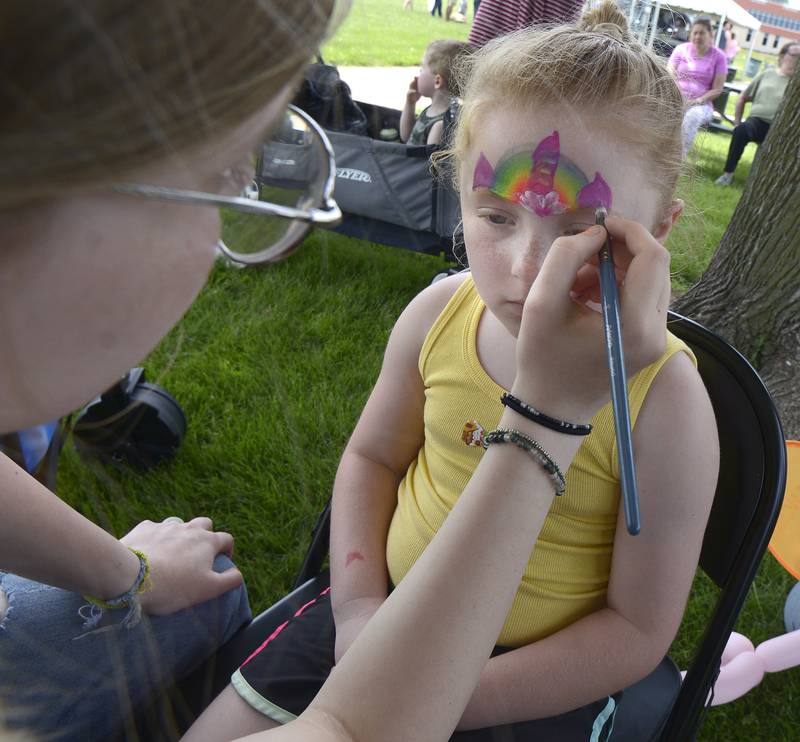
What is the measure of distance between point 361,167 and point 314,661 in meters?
2.63

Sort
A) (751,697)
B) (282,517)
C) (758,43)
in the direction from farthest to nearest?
(758,43)
(282,517)
(751,697)

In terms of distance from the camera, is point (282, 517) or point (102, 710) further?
point (282, 517)

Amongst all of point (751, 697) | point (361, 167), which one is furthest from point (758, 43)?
point (751, 697)

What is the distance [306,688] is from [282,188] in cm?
72

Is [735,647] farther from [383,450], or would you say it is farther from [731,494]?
[383,450]

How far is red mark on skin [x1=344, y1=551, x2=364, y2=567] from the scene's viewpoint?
3.83 feet

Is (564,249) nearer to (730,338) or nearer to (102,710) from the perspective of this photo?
(102,710)

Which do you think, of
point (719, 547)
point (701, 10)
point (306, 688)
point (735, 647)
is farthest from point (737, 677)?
point (701, 10)

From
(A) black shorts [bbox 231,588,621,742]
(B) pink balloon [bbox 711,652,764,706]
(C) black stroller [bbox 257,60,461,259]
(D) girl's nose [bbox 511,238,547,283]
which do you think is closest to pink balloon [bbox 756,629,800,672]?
(B) pink balloon [bbox 711,652,764,706]

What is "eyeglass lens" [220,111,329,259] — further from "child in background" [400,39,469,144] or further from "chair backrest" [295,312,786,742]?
"child in background" [400,39,469,144]

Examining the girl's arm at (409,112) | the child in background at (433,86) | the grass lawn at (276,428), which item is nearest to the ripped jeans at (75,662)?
the grass lawn at (276,428)

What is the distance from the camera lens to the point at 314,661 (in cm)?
109

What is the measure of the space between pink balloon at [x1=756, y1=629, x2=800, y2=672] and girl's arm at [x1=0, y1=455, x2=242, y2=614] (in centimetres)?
115

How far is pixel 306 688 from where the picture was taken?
3.44ft
